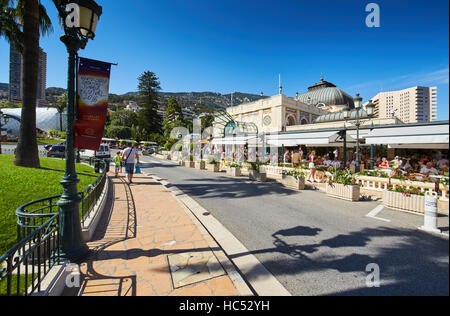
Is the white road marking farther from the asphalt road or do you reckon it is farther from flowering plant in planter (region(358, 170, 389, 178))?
flowering plant in planter (region(358, 170, 389, 178))

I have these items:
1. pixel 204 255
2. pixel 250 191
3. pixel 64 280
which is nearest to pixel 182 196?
pixel 250 191

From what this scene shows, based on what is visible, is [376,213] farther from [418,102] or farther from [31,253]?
[31,253]

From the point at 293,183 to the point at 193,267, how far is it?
765cm

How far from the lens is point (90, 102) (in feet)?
12.7

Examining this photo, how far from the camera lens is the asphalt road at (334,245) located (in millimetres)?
1271

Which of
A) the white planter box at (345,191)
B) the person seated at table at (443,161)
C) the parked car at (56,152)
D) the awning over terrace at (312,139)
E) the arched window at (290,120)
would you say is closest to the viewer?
the person seated at table at (443,161)

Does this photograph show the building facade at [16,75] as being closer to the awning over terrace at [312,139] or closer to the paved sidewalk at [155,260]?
the awning over terrace at [312,139]

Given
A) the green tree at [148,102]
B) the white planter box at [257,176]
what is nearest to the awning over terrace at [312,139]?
the white planter box at [257,176]

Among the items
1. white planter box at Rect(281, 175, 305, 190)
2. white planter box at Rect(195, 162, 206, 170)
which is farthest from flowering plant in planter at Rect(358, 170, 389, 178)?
white planter box at Rect(195, 162, 206, 170)

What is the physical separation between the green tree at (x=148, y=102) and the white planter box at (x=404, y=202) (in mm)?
54587

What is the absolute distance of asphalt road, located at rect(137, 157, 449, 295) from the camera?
4.17ft

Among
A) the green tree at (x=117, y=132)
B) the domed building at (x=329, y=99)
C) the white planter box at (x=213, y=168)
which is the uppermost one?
the domed building at (x=329, y=99)
